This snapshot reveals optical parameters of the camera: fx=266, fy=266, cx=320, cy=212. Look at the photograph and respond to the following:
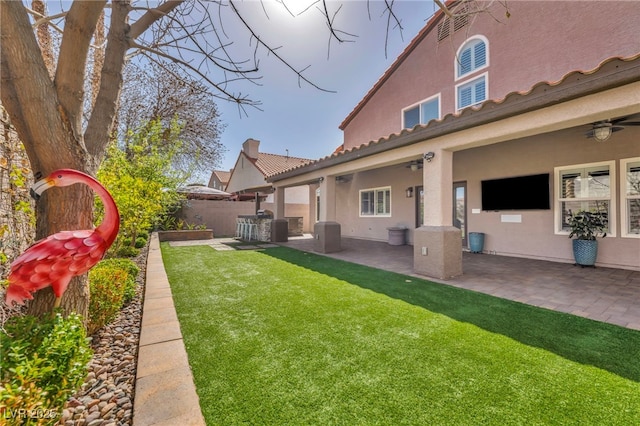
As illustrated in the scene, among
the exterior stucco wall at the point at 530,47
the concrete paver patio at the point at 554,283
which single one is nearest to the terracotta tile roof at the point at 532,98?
the exterior stucco wall at the point at 530,47

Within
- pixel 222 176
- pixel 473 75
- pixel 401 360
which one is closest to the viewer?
pixel 401 360

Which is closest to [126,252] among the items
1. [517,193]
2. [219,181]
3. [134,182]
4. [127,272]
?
[134,182]

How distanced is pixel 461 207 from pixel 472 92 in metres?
3.92

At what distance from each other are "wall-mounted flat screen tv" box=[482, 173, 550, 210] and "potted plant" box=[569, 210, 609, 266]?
84cm

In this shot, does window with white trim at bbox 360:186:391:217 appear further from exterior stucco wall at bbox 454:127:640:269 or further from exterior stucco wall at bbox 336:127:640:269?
exterior stucco wall at bbox 454:127:640:269

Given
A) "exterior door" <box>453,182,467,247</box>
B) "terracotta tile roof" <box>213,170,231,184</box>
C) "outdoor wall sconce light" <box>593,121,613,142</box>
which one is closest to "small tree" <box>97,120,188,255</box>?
"exterior door" <box>453,182,467,247</box>

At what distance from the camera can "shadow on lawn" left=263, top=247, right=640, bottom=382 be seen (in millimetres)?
2785

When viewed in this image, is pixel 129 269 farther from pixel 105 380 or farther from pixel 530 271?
pixel 530 271

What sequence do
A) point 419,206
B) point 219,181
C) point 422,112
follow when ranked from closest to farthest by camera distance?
point 419,206, point 422,112, point 219,181

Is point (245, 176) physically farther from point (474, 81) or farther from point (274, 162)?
point (474, 81)

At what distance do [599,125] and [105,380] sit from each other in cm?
916

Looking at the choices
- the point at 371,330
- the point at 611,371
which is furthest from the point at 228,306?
the point at 611,371

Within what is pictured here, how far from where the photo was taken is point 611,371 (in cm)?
252

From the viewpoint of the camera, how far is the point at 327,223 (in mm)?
9430
